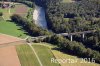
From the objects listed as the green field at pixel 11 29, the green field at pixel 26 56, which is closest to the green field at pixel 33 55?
the green field at pixel 26 56

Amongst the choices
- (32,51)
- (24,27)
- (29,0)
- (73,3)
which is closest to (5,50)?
(32,51)

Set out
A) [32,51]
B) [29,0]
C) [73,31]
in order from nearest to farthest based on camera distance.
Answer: [32,51], [73,31], [29,0]

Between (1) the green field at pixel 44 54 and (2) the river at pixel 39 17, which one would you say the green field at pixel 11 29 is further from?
(1) the green field at pixel 44 54

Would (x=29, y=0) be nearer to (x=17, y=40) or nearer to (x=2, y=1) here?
(x=2, y=1)

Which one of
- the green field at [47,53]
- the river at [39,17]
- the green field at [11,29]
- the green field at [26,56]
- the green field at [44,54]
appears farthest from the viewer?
the river at [39,17]

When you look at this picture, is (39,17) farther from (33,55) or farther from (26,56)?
(26,56)

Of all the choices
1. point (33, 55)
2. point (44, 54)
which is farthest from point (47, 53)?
point (33, 55)
